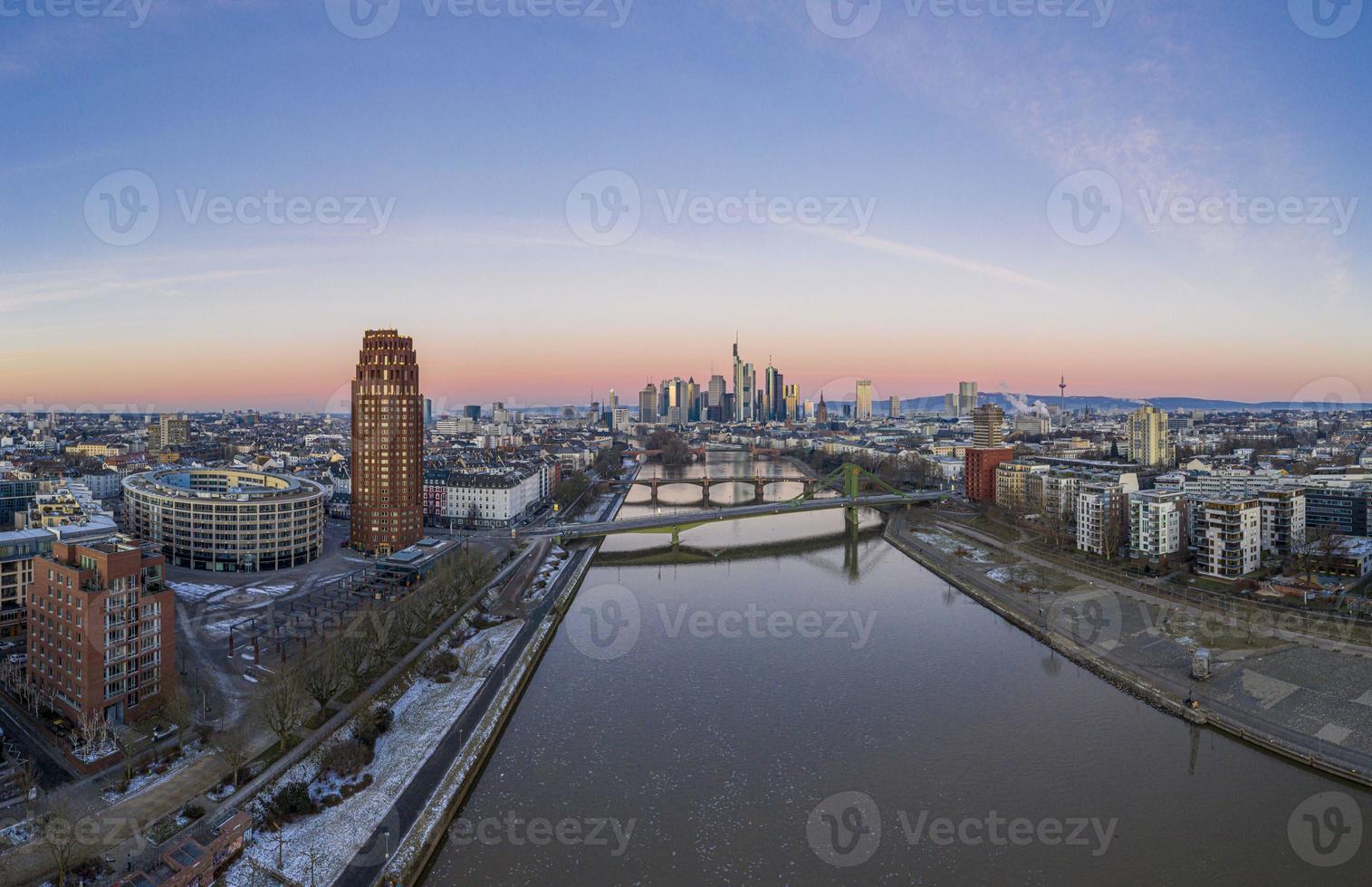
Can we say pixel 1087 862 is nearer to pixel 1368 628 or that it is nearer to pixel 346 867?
pixel 346 867

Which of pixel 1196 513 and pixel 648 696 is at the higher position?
pixel 1196 513

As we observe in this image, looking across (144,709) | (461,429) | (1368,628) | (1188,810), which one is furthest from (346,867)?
(461,429)

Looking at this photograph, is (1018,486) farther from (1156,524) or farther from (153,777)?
(153,777)

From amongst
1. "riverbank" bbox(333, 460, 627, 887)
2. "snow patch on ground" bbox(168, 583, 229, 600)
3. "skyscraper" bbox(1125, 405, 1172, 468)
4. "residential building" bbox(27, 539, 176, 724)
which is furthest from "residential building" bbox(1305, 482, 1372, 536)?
"snow patch on ground" bbox(168, 583, 229, 600)

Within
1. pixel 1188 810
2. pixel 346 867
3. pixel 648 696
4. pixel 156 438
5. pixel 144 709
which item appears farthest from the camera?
pixel 156 438

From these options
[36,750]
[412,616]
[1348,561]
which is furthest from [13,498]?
[1348,561]

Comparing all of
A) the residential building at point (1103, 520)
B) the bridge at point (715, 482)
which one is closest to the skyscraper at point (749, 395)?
the bridge at point (715, 482)
